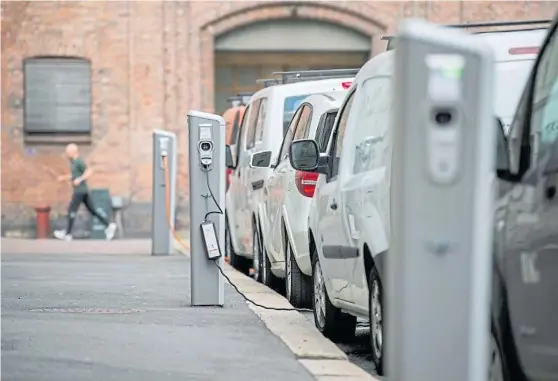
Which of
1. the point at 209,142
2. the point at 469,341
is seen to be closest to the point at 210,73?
the point at 209,142

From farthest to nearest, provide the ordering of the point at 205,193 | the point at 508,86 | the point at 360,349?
1. the point at 205,193
2. the point at 360,349
3. the point at 508,86

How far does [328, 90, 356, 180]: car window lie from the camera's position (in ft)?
30.9

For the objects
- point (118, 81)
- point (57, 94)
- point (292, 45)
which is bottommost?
point (57, 94)

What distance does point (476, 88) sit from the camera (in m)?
3.86

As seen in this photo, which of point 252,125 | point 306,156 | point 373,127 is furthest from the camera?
point 252,125

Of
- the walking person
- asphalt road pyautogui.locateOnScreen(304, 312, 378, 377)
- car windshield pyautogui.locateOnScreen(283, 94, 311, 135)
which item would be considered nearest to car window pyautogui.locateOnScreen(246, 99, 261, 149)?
car windshield pyautogui.locateOnScreen(283, 94, 311, 135)

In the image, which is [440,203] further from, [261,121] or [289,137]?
[261,121]

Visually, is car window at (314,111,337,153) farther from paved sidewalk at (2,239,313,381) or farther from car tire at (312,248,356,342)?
car tire at (312,248,356,342)

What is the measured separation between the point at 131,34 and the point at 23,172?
3.69 meters

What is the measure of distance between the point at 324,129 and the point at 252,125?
4706mm

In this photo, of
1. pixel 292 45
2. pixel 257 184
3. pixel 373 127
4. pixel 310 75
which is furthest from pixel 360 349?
pixel 292 45

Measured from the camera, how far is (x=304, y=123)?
12273mm

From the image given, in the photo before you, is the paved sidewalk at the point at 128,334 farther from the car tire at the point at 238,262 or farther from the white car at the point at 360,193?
the car tire at the point at 238,262

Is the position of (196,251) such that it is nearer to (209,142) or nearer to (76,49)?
(209,142)
